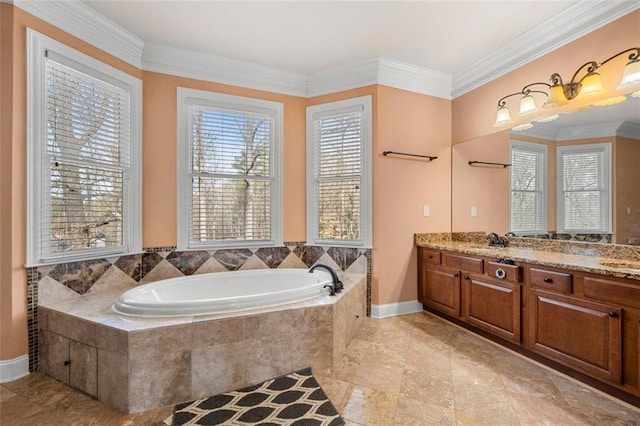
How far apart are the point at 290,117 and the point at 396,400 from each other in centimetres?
277

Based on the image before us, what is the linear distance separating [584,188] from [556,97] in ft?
2.41

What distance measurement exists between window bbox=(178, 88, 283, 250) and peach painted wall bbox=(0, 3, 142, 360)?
1.08 meters

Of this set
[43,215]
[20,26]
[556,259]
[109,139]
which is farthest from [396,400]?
[20,26]

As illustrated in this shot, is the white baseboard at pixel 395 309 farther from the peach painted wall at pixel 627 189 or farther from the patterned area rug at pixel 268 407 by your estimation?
the peach painted wall at pixel 627 189

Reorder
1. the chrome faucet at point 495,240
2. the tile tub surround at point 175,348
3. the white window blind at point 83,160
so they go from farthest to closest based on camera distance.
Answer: the chrome faucet at point 495,240 < the white window blind at point 83,160 < the tile tub surround at point 175,348

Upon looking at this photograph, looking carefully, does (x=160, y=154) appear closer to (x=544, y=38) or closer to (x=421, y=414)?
(x=421, y=414)

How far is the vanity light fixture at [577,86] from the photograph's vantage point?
71.4 inches

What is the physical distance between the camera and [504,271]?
2.26 m

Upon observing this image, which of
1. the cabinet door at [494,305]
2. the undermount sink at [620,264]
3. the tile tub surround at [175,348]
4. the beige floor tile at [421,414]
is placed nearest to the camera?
the beige floor tile at [421,414]

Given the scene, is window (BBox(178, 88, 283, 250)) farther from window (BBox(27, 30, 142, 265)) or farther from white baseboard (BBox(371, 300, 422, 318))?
white baseboard (BBox(371, 300, 422, 318))

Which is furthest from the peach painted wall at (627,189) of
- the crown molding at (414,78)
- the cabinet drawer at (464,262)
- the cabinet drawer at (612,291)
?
the crown molding at (414,78)

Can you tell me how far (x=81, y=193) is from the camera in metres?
2.25

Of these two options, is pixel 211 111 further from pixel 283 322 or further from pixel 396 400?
pixel 396 400

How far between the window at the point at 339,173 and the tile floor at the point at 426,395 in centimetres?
123
